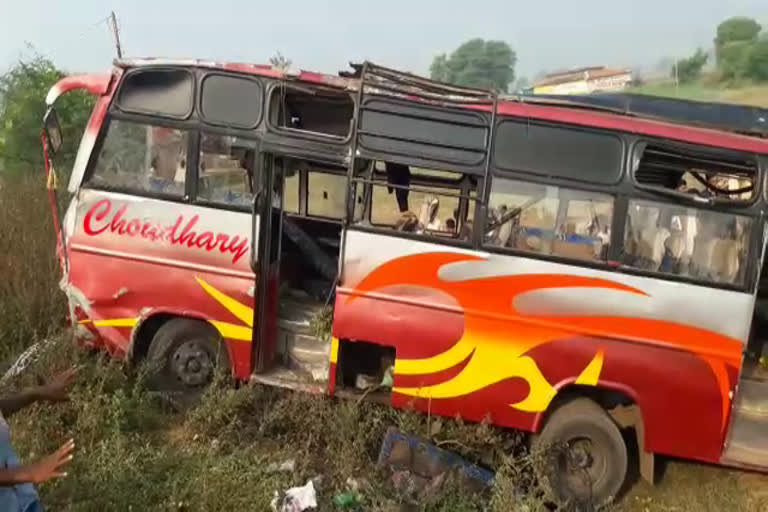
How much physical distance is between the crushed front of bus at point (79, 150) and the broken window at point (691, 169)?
4155mm

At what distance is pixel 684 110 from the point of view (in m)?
6.23

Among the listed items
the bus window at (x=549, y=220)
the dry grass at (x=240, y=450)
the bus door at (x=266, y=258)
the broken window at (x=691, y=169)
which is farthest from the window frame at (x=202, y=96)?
the broken window at (x=691, y=169)

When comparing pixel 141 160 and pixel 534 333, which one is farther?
pixel 141 160

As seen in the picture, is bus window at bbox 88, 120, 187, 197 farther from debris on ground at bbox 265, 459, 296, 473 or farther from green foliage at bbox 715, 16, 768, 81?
green foliage at bbox 715, 16, 768, 81

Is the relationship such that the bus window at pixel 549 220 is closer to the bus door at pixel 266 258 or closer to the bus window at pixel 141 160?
the bus door at pixel 266 258

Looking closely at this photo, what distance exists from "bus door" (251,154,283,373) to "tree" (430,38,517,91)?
53.7m

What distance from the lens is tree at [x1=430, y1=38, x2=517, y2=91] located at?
6009cm

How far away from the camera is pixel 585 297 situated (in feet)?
17.4

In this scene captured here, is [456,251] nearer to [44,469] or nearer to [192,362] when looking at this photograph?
[192,362]

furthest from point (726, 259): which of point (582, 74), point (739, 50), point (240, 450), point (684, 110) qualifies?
point (739, 50)

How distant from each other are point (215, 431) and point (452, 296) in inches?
81.9

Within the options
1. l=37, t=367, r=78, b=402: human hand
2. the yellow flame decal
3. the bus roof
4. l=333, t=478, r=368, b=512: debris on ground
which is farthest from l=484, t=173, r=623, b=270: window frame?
l=37, t=367, r=78, b=402: human hand

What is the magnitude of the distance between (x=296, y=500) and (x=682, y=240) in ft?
10.7

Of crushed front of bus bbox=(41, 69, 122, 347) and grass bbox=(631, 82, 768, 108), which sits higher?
grass bbox=(631, 82, 768, 108)
